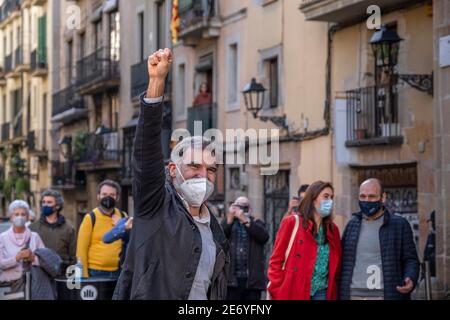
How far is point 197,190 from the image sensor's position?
511 centimetres

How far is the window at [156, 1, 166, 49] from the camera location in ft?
89.1

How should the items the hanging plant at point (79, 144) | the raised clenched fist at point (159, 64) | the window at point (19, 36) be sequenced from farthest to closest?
1. the window at point (19, 36)
2. the hanging plant at point (79, 144)
3. the raised clenched fist at point (159, 64)

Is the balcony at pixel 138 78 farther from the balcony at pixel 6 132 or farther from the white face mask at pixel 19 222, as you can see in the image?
the balcony at pixel 6 132

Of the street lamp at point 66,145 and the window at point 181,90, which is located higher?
the window at point 181,90

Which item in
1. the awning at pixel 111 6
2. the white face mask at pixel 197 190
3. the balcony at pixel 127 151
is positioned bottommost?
the white face mask at pixel 197 190

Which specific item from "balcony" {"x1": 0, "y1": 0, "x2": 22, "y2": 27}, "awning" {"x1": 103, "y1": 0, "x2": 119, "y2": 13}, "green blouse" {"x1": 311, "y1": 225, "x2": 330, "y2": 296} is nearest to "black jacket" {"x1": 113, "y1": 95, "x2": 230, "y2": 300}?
"green blouse" {"x1": 311, "y1": 225, "x2": 330, "y2": 296}

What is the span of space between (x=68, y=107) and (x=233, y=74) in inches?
571

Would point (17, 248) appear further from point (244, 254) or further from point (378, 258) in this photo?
point (378, 258)

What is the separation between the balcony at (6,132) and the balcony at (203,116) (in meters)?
24.0

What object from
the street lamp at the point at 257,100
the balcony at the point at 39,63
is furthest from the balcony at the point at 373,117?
the balcony at the point at 39,63

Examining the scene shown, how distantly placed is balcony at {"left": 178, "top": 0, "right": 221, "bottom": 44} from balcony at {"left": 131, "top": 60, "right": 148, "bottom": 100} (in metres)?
3.61

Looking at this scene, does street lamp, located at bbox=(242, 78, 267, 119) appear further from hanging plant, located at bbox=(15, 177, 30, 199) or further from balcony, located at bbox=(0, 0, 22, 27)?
balcony, located at bbox=(0, 0, 22, 27)

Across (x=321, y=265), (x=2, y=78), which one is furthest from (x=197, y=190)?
(x=2, y=78)

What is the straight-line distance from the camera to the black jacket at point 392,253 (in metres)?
8.93
